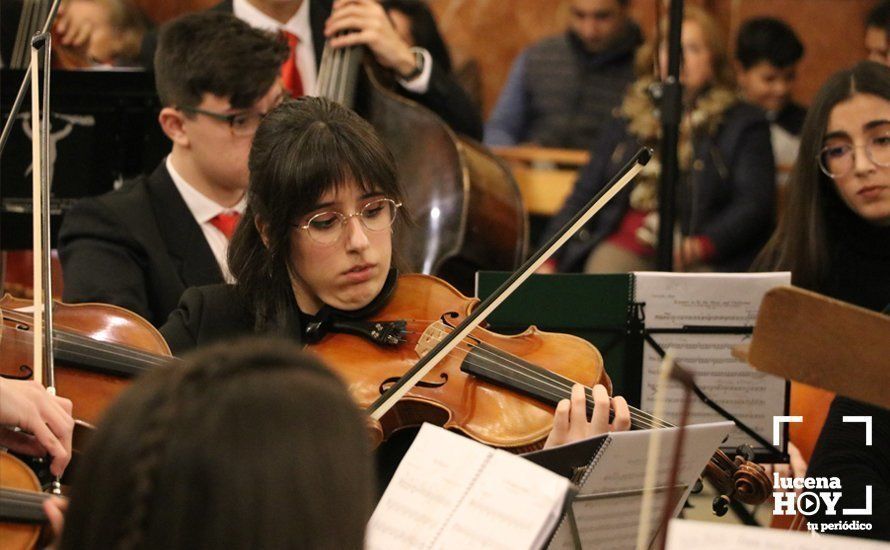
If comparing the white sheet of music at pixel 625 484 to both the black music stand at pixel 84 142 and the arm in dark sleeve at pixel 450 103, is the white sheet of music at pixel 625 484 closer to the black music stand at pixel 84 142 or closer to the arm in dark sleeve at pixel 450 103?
the arm in dark sleeve at pixel 450 103

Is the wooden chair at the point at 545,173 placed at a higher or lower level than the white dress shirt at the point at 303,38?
lower

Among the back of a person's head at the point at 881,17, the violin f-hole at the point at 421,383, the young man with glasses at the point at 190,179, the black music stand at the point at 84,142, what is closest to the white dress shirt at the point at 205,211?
the young man with glasses at the point at 190,179

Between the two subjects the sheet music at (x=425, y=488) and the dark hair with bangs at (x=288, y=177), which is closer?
the sheet music at (x=425, y=488)

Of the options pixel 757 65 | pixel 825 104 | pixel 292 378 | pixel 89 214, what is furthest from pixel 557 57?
pixel 292 378

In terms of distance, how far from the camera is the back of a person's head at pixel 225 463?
2.72ft

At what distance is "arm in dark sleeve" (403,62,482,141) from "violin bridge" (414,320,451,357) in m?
1.18

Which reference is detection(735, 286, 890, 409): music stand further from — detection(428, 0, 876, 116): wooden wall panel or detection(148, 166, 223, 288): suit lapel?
detection(428, 0, 876, 116): wooden wall panel

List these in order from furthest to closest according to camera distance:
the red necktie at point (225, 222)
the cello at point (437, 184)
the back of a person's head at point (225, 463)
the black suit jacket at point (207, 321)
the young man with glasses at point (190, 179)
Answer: the cello at point (437, 184) < the red necktie at point (225, 222) < the young man with glasses at point (190, 179) < the black suit jacket at point (207, 321) < the back of a person's head at point (225, 463)

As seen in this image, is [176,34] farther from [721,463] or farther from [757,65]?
[757,65]

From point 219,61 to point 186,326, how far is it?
740 mm

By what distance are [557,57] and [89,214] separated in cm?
272

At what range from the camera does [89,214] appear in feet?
8.50

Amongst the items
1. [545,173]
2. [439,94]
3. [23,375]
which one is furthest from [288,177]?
[545,173]

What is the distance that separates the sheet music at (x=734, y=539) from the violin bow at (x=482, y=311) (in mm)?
566
